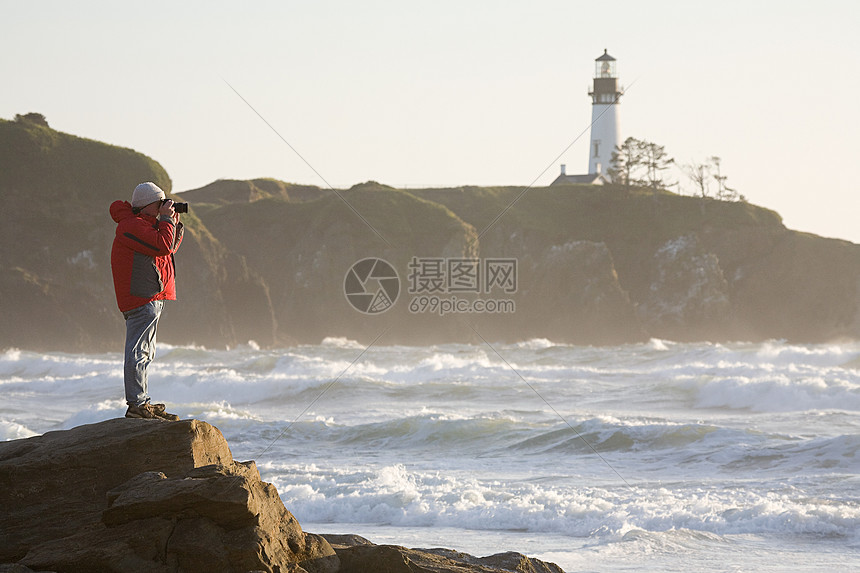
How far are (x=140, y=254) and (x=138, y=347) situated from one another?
1.98 feet

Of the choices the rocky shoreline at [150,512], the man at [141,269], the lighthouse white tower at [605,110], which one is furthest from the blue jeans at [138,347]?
the lighthouse white tower at [605,110]

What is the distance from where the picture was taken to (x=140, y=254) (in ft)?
18.7

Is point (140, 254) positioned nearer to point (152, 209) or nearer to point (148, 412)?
point (152, 209)

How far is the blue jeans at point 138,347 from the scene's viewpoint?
5758 mm

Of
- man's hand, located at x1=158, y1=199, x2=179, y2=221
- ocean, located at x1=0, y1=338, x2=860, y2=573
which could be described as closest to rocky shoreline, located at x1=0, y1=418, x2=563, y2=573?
man's hand, located at x1=158, y1=199, x2=179, y2=221

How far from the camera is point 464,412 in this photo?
1980 cm

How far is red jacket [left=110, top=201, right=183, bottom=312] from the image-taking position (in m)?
5.62

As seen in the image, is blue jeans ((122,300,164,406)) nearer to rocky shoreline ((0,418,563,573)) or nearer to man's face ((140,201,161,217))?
rocky shoreline ((0,418,563,573))

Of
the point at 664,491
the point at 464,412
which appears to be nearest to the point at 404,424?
the point at 464,412

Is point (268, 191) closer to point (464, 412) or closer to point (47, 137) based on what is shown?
point (47, 137)

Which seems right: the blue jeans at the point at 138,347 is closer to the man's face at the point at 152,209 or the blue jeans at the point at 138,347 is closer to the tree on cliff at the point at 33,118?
the man's face at the point at 152,209

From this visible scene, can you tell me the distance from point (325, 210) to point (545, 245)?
16447mm

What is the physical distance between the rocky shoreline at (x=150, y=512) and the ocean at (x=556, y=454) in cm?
379

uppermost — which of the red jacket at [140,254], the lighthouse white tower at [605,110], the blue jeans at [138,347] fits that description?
the lighthouse white tower at [605,110]
